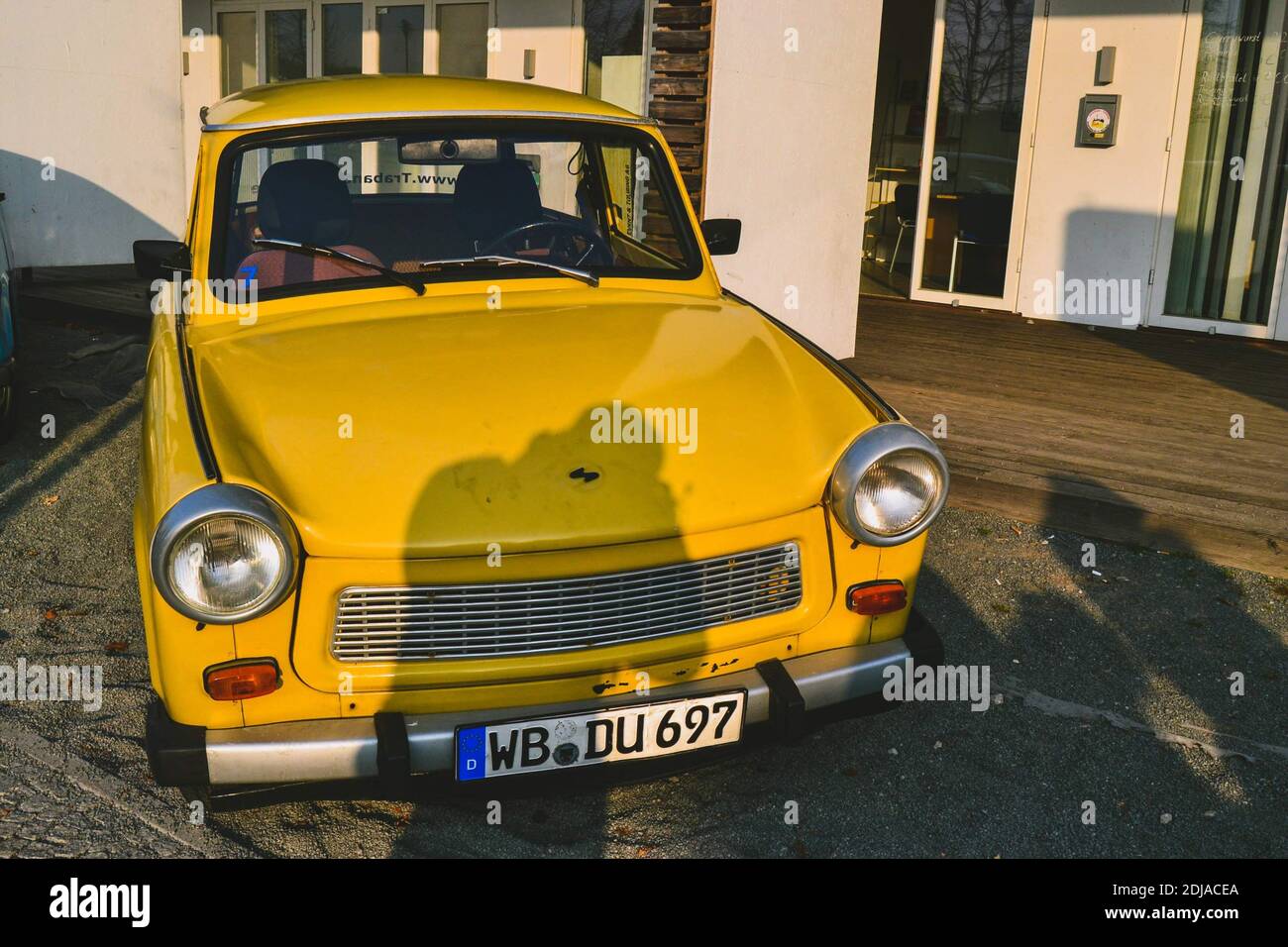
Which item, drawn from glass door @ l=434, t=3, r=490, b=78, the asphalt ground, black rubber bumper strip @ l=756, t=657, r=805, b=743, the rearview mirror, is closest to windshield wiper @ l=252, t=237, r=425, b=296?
the rearview mirror

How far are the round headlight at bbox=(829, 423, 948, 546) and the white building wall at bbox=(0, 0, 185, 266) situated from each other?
1020 cm

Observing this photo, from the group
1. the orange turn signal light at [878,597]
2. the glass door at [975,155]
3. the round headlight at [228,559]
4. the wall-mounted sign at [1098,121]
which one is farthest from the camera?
the glass door at [975,155]

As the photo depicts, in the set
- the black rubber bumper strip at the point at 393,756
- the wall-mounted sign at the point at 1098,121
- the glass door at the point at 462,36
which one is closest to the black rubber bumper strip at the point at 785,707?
the black rubber bumper strip at the point at 393,756

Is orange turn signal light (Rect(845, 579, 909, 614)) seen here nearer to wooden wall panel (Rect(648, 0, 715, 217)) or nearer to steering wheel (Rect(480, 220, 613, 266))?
steering wheel (Rect(480, 220, 613, 266))

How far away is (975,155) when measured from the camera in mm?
11406

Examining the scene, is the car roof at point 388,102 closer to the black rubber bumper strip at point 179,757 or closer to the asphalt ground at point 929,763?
the asphalt ground at point 929,763

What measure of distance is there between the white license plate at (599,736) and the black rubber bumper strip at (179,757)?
22.0 inches

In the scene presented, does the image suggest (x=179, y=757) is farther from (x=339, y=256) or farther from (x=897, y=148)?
(x=897, y=148)

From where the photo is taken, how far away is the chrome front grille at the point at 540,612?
9.11ft

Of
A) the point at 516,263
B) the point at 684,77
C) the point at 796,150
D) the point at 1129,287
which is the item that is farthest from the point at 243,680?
the point at 1129,287

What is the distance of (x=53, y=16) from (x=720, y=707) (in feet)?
36.4
